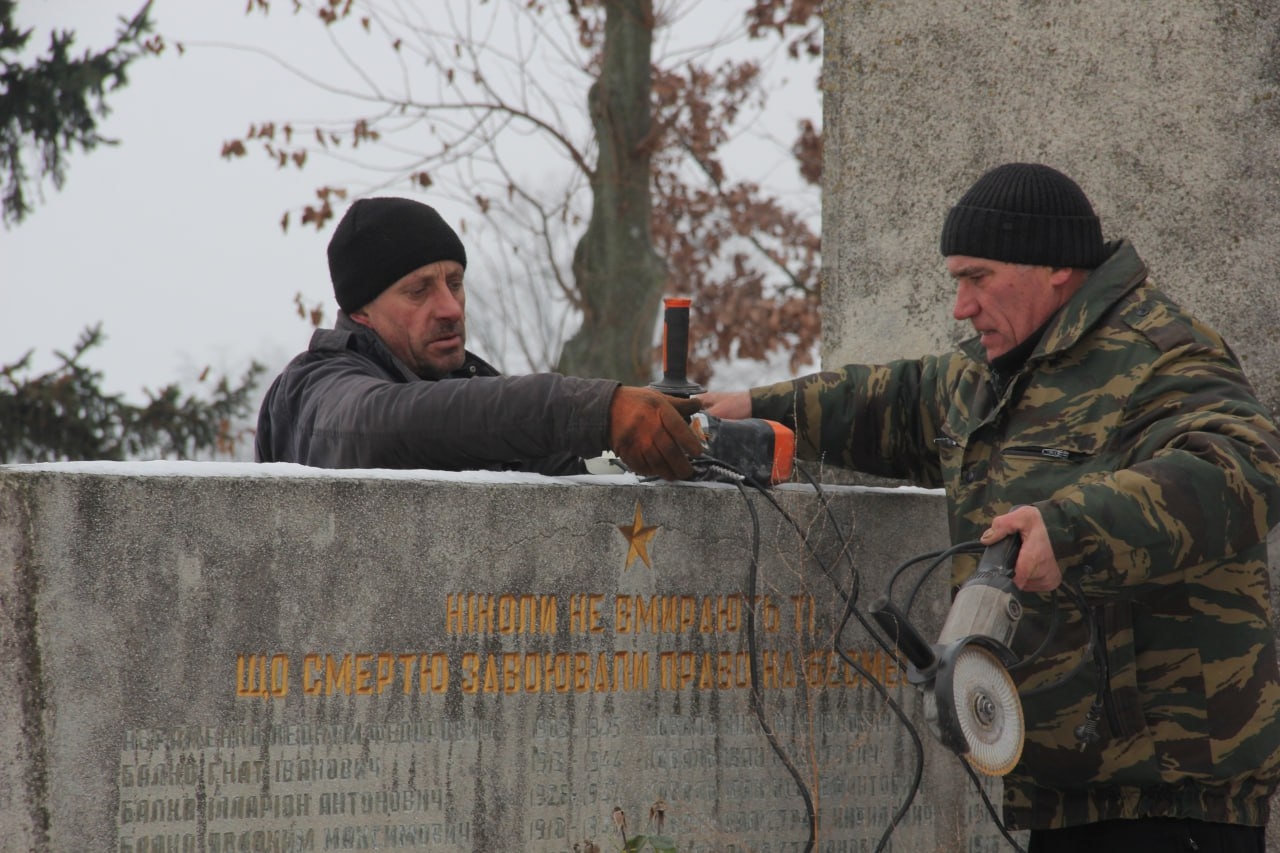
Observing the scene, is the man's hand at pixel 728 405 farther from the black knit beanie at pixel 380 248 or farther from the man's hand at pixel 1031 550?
the man's hand at pixel 1031 550

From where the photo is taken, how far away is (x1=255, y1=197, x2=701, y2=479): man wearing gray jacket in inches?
134

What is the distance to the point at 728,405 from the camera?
4.17 m

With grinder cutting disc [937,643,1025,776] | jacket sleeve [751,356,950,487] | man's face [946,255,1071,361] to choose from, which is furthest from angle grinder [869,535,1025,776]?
jacket sleeve [751,356,950,487]

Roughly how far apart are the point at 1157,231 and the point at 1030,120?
1.85 ft

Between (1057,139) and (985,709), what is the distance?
2577 mm

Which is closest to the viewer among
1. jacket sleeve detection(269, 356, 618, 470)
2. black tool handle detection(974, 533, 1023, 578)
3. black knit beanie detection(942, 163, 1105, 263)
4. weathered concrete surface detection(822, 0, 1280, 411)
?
black tool handle detection(974, 533, 1023, 578)

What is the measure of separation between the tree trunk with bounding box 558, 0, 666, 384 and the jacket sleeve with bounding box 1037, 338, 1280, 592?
27.8ft

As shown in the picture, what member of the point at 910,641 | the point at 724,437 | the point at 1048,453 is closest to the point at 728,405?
the point at 724,437

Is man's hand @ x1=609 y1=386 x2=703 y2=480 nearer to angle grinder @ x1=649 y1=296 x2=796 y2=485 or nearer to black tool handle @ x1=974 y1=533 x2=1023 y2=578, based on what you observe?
angle grinder @ x1=649 y1=296 x2=796 y2=485

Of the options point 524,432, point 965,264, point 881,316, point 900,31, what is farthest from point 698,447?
point 900,31

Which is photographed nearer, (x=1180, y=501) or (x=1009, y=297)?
(x=1180, y=501)

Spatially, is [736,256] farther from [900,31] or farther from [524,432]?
[524,432]

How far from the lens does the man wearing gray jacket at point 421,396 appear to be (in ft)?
11.2

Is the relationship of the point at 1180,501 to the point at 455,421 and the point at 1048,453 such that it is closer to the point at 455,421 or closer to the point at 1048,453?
the point at 1048,453
